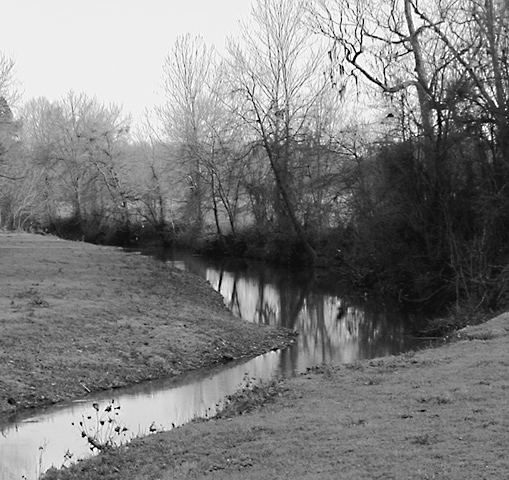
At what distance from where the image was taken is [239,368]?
55.6ft

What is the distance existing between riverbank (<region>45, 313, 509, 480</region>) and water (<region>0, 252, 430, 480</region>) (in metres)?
1.49

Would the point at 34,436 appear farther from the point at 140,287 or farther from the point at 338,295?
the point at 338,295

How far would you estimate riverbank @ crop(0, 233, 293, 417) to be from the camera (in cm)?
1487

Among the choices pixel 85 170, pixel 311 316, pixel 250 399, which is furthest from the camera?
Answer: pixel 85 170

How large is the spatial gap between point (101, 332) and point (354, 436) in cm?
1103

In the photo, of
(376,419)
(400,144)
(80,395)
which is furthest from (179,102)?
(376,419)

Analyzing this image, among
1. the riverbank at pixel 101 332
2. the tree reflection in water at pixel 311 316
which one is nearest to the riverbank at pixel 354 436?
the riverbank at pixel 101 332

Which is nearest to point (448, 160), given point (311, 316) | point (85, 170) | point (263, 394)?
point (311, 316)

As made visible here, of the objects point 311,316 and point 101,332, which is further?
point 311,316

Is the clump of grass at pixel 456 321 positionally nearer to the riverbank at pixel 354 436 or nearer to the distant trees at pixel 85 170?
the riverbank at pixel 354 436

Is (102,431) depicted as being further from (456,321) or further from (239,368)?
(456,321)

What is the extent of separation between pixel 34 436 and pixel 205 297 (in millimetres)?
13883

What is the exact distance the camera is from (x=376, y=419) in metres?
8.82

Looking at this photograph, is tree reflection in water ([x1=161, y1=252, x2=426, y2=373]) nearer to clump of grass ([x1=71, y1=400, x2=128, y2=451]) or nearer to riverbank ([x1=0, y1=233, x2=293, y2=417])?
riverbank ([x1=0, y1=233, x2=293, y2=417])
